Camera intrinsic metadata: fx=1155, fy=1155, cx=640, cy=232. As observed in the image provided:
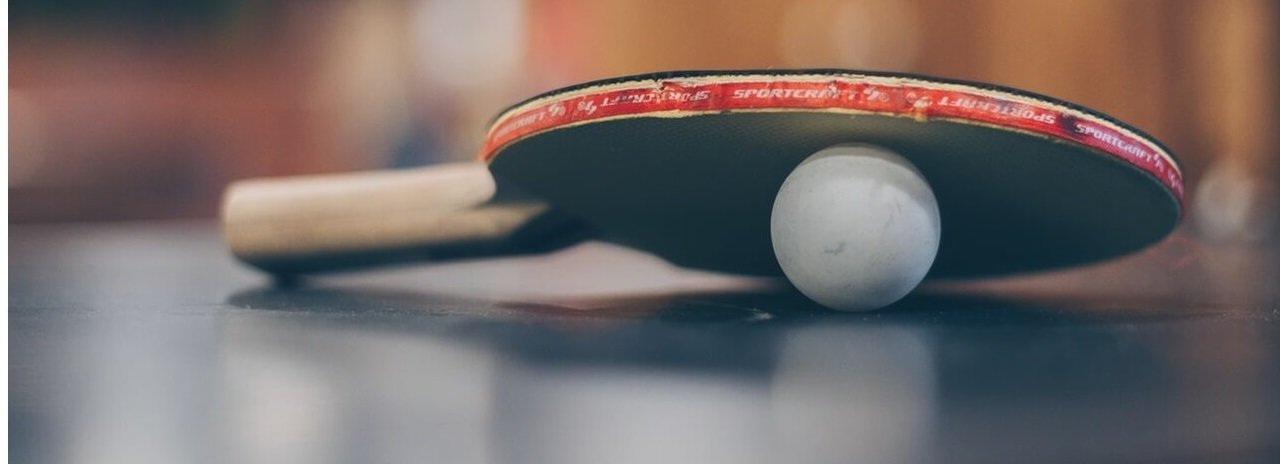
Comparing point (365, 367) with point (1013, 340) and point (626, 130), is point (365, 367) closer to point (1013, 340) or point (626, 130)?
point (626, 130)

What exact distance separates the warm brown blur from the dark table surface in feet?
8.72

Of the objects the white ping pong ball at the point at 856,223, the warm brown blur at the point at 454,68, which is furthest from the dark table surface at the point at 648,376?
the warm brown blur at the point at 454,68

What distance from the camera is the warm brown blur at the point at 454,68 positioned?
14.1 feet

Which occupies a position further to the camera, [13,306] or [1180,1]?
[1180,1]

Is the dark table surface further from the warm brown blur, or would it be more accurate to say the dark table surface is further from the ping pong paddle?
the warm brown blur

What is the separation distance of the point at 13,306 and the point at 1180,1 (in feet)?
13.1

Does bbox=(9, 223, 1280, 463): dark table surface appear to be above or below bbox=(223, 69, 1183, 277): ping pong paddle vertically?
below

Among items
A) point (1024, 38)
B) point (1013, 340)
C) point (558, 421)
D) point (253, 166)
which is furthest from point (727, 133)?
point (253, 166)

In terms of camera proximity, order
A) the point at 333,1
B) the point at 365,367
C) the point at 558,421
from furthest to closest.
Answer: the point at 333,1 < the point at 365,367 < the point at 558,421

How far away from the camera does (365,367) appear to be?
41.4 inches

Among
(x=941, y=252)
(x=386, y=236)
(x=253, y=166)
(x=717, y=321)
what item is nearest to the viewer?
(x=717, y=321)

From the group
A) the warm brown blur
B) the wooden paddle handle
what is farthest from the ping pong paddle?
the warm brown blur

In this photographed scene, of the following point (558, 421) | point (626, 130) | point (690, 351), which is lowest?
point (558, 421)

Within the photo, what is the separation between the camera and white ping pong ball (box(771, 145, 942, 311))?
122cm
